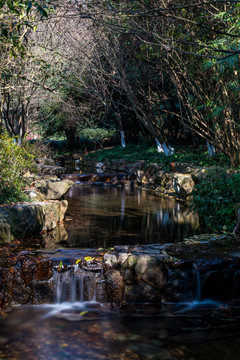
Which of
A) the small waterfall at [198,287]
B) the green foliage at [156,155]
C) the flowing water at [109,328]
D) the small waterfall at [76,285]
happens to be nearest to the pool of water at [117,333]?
the flowing water at [109,328]

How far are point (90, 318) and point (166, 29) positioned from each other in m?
11.1

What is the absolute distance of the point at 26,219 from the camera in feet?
27.0

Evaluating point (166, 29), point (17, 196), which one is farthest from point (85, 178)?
point (17, 196)

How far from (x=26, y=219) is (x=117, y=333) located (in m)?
4.18

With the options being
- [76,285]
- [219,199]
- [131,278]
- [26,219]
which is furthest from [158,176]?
[76,285]

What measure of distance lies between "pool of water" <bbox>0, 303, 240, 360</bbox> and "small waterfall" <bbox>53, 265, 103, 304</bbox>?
0.46 feet

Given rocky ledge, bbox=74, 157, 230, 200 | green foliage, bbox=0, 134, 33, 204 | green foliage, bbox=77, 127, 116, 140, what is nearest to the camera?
green foliage, bbox=0, 134, 33, 204

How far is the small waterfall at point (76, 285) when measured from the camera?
581 cm

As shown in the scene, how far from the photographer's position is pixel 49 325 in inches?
200

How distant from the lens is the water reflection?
28.4 feet

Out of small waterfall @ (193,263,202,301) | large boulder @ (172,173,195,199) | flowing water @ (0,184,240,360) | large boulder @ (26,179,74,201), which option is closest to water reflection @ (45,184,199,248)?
large boulder @ (172,173,195,199)

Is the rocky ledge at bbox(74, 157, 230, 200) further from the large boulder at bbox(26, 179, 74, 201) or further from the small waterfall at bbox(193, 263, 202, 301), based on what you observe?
the small waterfall at bbox(193, 263, 202, 301)

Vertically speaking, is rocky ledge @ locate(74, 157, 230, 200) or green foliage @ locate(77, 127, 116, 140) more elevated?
green foliage @ locate(77, 127, 116, 140)

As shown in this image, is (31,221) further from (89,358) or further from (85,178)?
(85,178)
